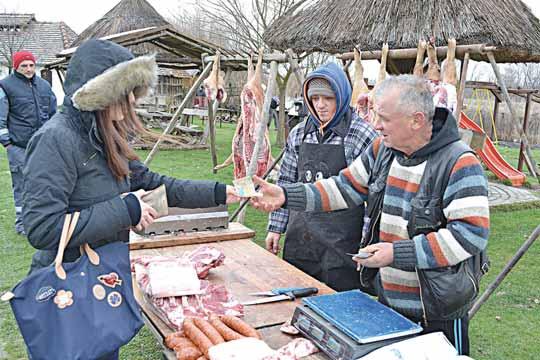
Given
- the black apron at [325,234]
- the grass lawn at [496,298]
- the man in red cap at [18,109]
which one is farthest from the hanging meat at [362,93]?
the man in red cap at [18,109]

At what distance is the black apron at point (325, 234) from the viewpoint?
3.34 meters

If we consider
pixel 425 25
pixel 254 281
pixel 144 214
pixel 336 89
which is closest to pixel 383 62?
pixel 336 89

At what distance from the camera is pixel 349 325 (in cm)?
204

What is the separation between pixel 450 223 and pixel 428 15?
262 inches

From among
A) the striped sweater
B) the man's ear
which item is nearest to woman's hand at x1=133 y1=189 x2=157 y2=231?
the striped sweater

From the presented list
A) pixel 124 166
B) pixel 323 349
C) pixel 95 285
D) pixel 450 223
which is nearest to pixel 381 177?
pixel 450 223

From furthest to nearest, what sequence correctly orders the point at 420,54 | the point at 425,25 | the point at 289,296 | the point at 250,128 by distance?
the point at 425,25 → the point at 250,128 → the point at 420,54 → the point at 289,296

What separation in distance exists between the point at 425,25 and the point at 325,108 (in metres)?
5.33

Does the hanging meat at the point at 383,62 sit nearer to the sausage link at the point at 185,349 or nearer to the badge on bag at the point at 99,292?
the sausage link at the point at 185,349

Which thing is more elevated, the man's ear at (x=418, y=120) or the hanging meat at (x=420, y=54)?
the hanging meat at (x=420, y=54)

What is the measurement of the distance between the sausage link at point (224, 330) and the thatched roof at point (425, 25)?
6684 millimetres

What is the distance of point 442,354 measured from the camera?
1876 mm

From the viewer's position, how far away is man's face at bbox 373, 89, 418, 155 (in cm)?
235

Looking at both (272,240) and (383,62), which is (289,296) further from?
(383,62)
